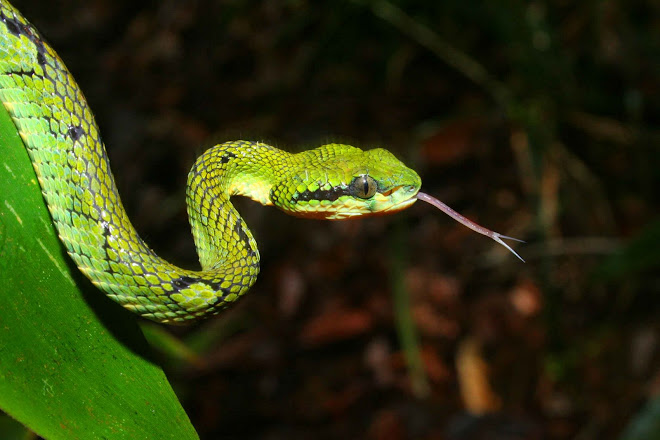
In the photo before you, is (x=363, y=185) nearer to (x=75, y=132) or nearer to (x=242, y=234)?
(x=242, y=234)

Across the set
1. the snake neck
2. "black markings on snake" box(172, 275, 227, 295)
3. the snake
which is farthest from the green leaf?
the snake neck

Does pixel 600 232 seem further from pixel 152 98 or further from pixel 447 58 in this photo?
pixel 152 98

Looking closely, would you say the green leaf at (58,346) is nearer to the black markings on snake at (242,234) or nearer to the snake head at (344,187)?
the black markings on snake at (242,234)

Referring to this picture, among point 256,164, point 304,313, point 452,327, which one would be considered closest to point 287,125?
point 304,313

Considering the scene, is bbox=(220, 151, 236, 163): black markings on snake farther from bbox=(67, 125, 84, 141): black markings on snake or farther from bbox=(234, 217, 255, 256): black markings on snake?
bbox=(67, 125, 84, 141): black markings on snake

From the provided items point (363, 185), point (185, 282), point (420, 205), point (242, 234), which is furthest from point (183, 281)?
point (420, 205)
